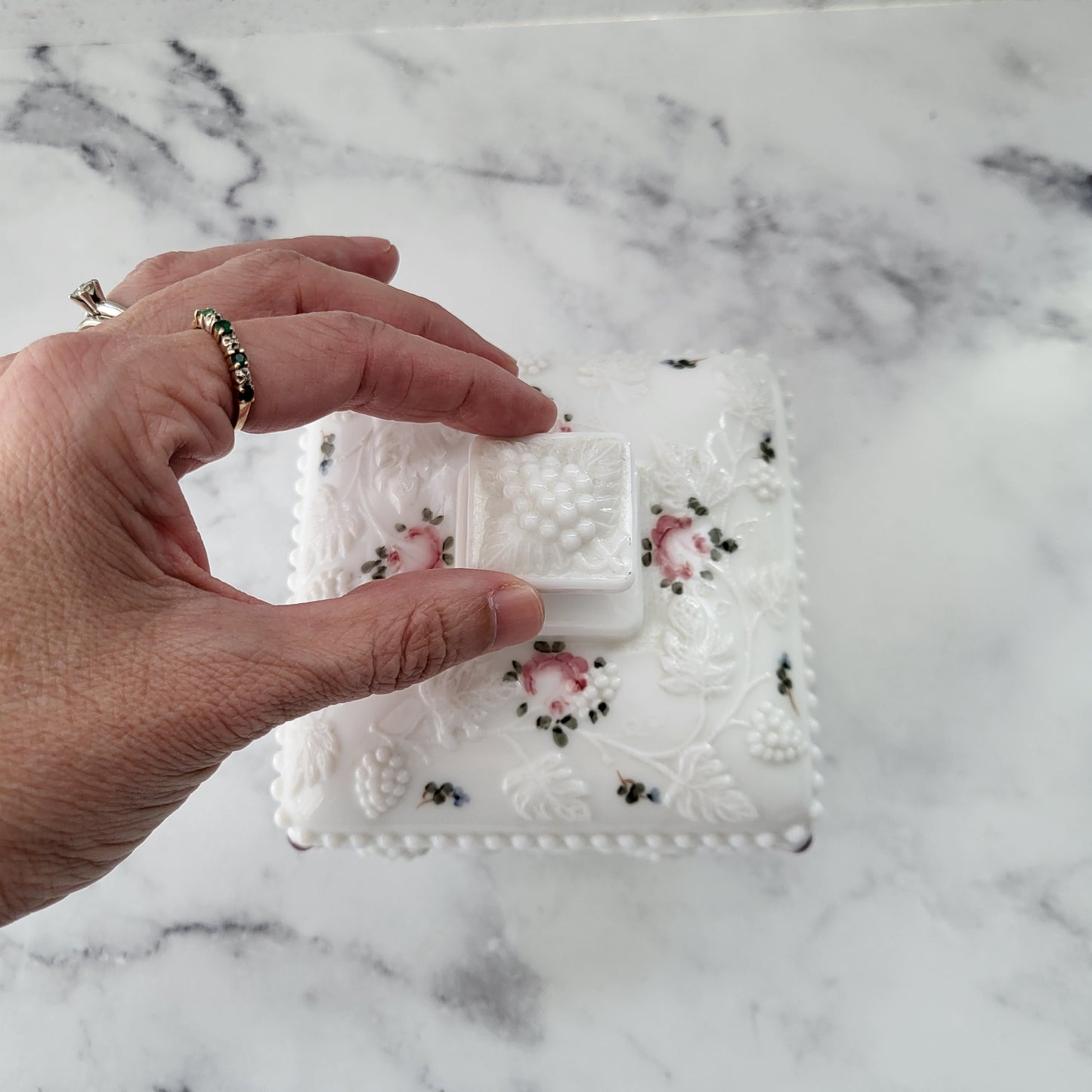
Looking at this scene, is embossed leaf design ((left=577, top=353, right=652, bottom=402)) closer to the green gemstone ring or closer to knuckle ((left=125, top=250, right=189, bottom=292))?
the green gemstone ring

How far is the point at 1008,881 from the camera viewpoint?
4.09 feet

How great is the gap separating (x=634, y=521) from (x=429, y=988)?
745 mm

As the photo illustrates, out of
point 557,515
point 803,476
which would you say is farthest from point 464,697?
point 803,476

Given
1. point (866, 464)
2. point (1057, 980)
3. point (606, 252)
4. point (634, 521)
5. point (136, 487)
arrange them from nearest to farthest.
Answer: point (136, 487) < point (634, 521) < point (1057, 980) < point (866, 464) < point (606, 252)

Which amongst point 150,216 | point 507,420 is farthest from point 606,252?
point 150,216

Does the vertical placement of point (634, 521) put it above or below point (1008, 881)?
above

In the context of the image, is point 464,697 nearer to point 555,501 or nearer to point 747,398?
point 555,501

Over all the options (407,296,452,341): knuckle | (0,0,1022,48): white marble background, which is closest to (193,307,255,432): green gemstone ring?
(407,296,452,341): knuckle

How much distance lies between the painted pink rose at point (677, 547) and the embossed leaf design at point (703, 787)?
19 cm

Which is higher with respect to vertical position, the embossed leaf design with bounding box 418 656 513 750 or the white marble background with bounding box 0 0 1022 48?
the white marble background with bounding box 0 0 1022 48

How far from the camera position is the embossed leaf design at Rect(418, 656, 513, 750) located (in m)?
0.93

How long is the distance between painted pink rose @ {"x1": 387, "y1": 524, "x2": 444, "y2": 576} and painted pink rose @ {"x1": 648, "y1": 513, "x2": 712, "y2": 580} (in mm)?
235

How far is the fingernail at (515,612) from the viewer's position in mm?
822

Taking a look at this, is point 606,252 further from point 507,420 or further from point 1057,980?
point 1057,980
